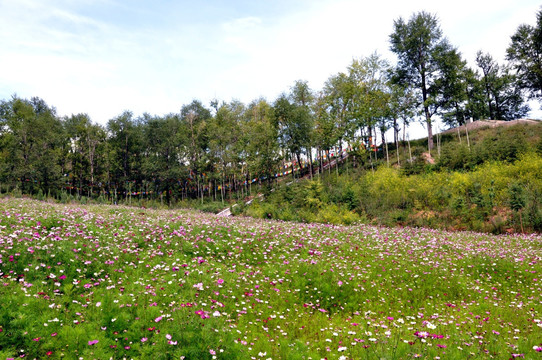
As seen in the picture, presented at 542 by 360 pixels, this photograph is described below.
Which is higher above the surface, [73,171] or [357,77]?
[357,77]

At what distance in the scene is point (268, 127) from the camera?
38.7 m

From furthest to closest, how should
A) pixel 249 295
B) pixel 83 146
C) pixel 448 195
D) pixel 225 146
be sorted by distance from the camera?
pixel 83 146 → pixel 225 146 → pixel 448 195 → pixel 249 295

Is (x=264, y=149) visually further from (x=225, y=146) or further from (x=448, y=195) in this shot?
(x=448, y=195)

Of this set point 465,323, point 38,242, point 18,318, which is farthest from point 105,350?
point 465,323

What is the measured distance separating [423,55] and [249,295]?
3869 cm

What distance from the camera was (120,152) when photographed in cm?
5638

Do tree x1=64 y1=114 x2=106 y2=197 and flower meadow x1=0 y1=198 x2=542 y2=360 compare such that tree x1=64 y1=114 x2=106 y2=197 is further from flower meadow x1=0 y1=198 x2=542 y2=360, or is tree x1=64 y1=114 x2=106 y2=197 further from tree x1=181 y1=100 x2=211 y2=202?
flower meadow x1=0 y1=198 x2=542 y2=360

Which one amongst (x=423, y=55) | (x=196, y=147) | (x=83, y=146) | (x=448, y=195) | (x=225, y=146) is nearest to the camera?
(x=448, y=195)

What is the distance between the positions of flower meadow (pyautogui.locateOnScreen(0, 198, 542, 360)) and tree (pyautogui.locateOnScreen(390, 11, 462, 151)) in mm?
27480

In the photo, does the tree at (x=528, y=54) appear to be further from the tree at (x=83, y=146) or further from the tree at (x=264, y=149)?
the tree at (x=83, y=146)

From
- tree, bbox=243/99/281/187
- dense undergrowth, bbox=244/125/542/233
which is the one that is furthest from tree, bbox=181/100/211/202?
dense undergrowth, bbox=244/125/542/233

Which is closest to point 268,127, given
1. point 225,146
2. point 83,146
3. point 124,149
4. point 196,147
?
point 225,146

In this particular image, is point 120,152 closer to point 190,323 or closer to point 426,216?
point 426,216

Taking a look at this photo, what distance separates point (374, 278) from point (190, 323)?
542 centimetres
